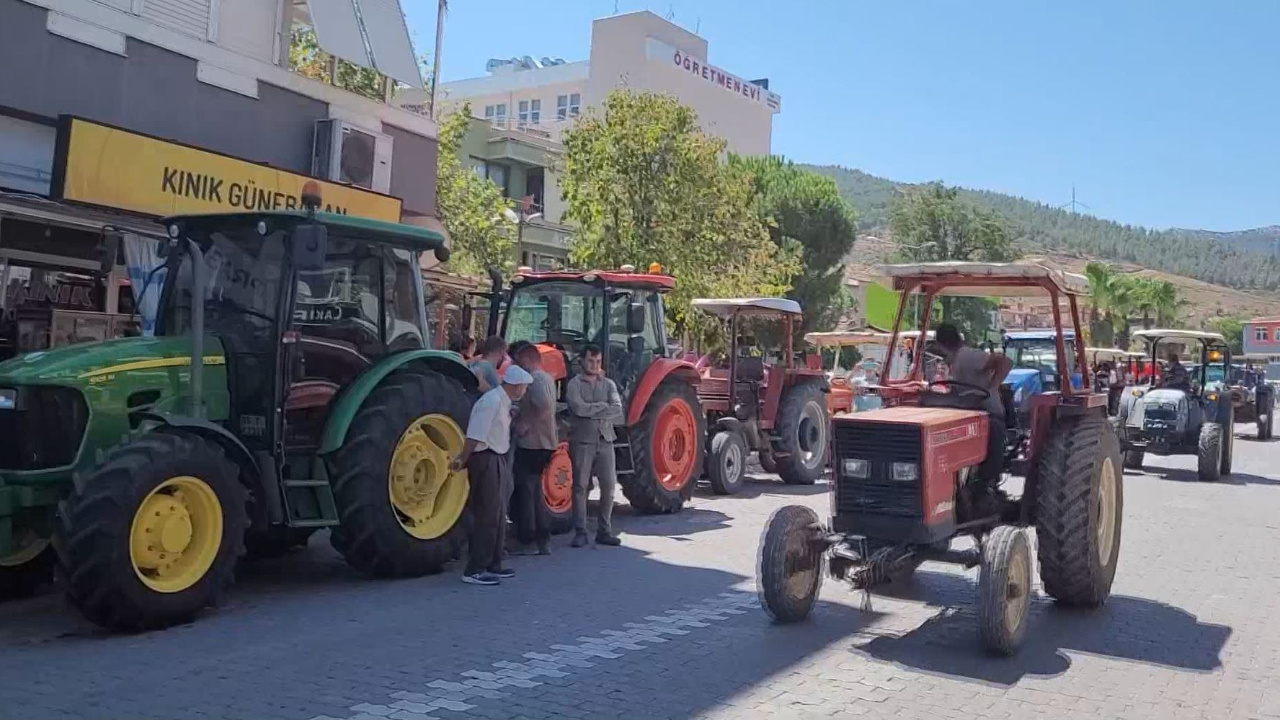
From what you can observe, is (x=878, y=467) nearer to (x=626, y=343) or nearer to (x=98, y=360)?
(x=98, y=360)

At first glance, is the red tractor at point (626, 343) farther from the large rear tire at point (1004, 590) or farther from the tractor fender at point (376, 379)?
the large rear tire at point (1004, 590)

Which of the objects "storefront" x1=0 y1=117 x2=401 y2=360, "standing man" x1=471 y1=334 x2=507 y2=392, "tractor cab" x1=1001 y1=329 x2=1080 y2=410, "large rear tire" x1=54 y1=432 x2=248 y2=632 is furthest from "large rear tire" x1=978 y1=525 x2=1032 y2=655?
"tractor cab" x1=1001 y1=329 x2=1080 y2=410

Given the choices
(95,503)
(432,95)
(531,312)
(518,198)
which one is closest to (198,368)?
(95,503)

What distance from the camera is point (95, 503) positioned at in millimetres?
5750

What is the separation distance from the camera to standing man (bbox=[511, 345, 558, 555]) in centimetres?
890

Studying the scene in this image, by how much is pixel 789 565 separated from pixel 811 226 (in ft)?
98.4

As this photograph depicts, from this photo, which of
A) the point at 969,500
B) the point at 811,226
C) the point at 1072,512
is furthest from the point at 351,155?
the point at 811,226

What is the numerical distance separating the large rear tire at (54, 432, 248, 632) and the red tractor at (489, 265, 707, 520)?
4.57 metres

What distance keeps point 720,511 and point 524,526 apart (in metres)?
3.34

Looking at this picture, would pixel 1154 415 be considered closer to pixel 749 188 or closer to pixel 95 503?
pixel 749 188

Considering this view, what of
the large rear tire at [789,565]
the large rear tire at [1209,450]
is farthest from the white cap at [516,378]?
the large rear tire at [1209,450]

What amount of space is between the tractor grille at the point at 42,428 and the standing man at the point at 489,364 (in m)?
2.81

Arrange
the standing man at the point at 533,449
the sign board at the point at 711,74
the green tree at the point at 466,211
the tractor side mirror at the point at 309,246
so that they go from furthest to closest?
the sign board at the point at 711,74
the green tree at the point at 466,211
the standing man at the point at 533,449
the tractor side mirror at the point at 309,246

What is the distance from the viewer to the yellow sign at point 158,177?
10742mm
